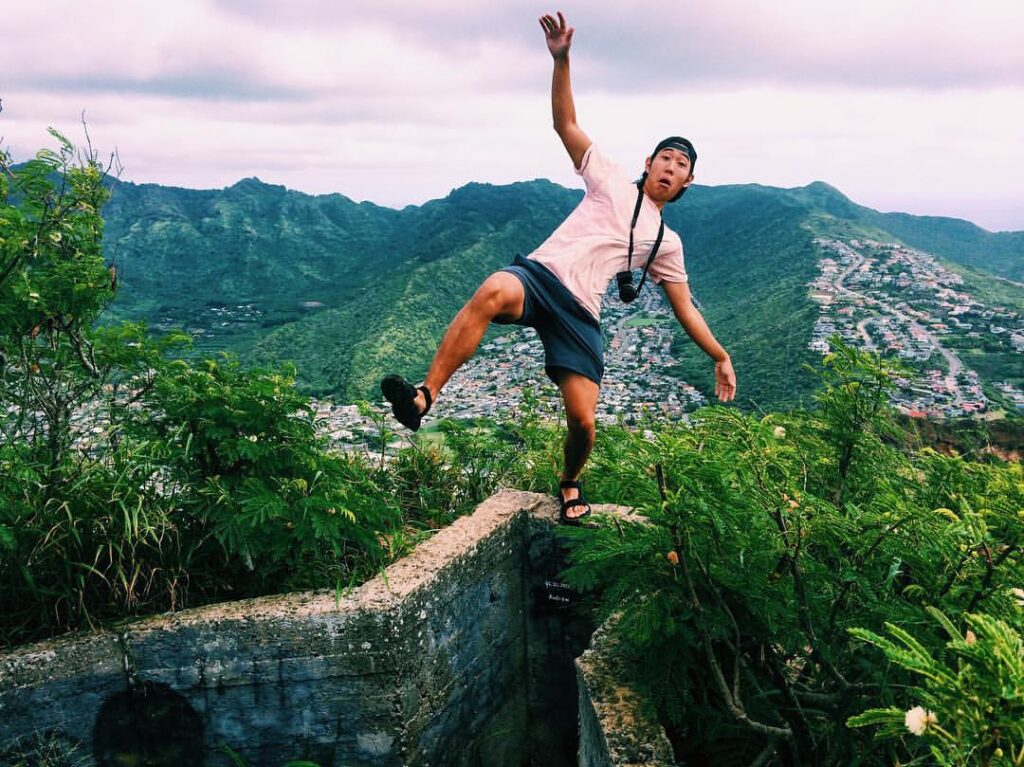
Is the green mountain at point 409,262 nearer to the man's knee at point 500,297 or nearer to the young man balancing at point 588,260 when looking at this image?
the man's knee at point 500,297

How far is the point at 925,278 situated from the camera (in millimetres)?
39750

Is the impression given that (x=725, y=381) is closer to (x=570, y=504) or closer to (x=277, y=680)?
(x=570, y=504)

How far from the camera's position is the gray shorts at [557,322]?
338cm

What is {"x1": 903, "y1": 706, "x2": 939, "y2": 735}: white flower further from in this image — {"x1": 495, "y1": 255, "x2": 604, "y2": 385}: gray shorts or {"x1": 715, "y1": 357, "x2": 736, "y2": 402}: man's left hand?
{"x1": 715, "y1": 357, "x2": 736, "y2": 402}: man's left hand

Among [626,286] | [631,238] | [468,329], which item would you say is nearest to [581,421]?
[626,286]

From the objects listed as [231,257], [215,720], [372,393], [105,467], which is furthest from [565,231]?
[231,257]

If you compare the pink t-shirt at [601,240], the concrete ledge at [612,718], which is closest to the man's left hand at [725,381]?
the pink t-shirt at [601,240]

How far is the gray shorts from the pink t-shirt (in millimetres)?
54

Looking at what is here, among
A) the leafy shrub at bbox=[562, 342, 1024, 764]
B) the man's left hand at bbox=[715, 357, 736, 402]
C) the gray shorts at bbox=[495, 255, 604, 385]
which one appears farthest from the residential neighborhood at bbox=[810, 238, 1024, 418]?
the leafy shrub at bbox=[562, 342, 1024, 764]

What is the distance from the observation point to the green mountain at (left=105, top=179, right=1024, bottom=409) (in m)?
31.8

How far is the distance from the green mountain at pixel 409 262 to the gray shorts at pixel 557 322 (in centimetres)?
203

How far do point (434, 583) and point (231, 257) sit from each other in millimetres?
78317

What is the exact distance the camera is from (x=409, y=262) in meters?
55.3

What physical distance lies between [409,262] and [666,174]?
5343 cm
